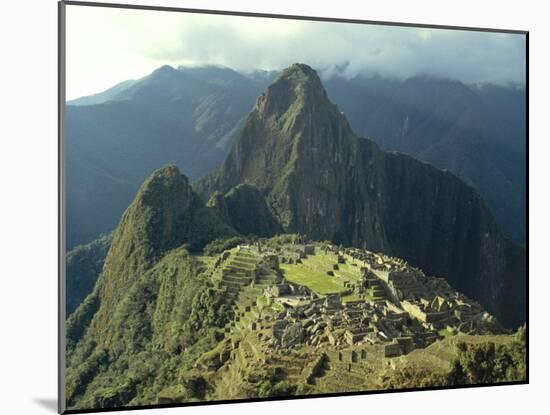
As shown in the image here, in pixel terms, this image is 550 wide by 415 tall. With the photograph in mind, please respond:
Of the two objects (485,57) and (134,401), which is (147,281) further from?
(485,57)

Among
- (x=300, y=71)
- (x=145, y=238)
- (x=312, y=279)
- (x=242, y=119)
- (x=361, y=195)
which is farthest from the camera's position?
(x=242, y=119)

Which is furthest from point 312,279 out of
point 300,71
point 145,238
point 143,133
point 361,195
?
point 143,133

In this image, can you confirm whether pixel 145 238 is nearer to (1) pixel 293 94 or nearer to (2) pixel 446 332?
(1) pixel 293 94

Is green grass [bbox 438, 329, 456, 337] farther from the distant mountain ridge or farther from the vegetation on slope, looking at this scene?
the vegetation on slope

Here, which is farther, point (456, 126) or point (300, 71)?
point (456, 126)

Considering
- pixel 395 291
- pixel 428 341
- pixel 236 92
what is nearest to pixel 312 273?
pixel 395 291

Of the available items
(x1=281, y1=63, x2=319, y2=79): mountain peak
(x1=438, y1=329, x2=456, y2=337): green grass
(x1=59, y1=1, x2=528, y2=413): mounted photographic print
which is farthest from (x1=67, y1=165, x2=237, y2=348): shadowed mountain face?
(x1=438, y1=329, x2=456, y2=337): green grass

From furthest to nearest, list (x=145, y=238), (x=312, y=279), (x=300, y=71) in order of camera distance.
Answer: (x=145, y=238), (x=300, y=71), (x=312, y=279)
